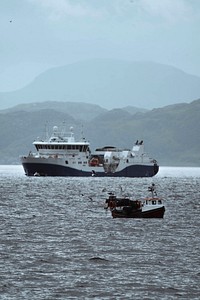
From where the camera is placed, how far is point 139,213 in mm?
94625

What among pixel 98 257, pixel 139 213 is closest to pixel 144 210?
pixel 139 213

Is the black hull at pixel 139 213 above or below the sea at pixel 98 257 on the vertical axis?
above

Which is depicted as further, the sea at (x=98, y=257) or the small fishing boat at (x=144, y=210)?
the small fishing boat at (x=144, y=210)

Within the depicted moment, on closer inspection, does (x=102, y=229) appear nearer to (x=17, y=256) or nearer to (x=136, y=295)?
(x=17, y=256)

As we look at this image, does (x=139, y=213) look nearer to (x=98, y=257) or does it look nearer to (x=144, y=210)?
(x=144, y=210)

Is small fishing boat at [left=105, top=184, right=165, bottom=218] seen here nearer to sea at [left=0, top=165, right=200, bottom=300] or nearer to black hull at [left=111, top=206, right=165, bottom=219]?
black hull at [left=111, top=206, right=165, bottom=219]

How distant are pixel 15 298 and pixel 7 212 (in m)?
61.1

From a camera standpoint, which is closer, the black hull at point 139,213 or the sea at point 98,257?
the sea at point 98,257

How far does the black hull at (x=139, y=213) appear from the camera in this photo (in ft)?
308

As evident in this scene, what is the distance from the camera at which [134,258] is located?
5947 centimetres

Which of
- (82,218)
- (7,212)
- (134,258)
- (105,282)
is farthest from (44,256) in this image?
(7,212)

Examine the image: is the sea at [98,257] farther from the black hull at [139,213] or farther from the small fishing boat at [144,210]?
the small fishing boat at [144,210]

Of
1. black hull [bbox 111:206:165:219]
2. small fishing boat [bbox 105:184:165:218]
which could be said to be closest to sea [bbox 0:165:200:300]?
black hull [bbox 111:206:165:219]

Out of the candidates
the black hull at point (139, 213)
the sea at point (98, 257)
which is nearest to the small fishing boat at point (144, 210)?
the black hull at point (139, 213)
